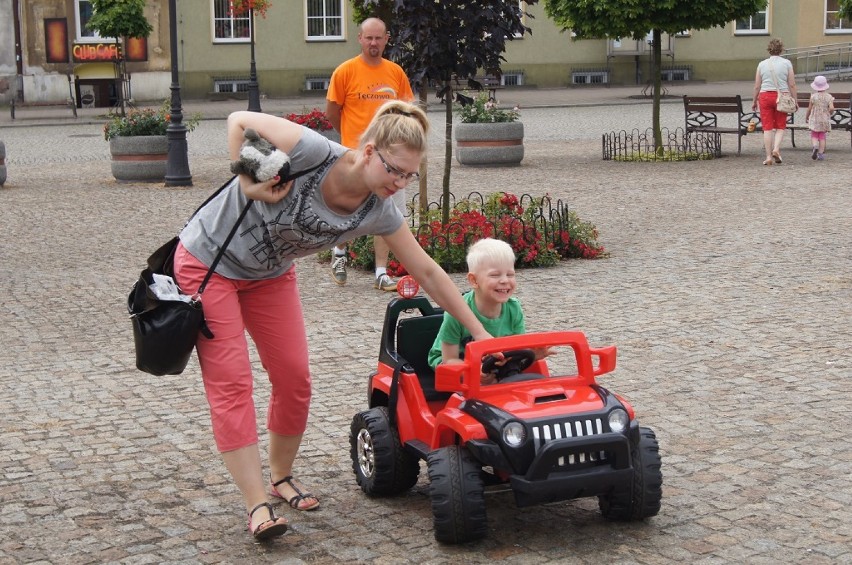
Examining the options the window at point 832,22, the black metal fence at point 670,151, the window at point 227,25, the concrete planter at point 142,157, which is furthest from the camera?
the window at point 832,22

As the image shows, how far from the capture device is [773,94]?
19188mm

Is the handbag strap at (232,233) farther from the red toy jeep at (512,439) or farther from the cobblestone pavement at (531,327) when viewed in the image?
the cobblestone pavement at (531,327)

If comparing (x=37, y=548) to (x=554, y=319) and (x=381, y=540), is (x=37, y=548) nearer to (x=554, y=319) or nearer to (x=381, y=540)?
(x=381, y=540)

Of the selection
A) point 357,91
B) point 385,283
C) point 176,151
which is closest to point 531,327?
point 385,283

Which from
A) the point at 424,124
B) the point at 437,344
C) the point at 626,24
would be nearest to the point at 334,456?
the point at 437,344

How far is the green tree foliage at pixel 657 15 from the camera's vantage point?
2027 cm

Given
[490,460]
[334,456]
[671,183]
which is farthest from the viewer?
[671,183]

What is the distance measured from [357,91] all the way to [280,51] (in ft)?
104

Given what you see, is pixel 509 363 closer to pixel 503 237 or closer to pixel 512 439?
pixel 512 439

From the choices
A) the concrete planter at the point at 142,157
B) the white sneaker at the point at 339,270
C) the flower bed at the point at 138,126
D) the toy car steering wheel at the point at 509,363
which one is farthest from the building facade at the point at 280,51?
the toy car steering wheel at the point at 509,363

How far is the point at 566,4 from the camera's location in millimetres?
21453

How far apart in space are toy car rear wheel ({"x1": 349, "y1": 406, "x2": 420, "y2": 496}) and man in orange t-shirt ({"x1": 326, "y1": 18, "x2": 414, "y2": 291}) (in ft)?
14.8

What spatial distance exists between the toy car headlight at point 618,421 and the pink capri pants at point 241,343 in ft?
3.94

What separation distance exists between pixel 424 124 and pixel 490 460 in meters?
1.19
